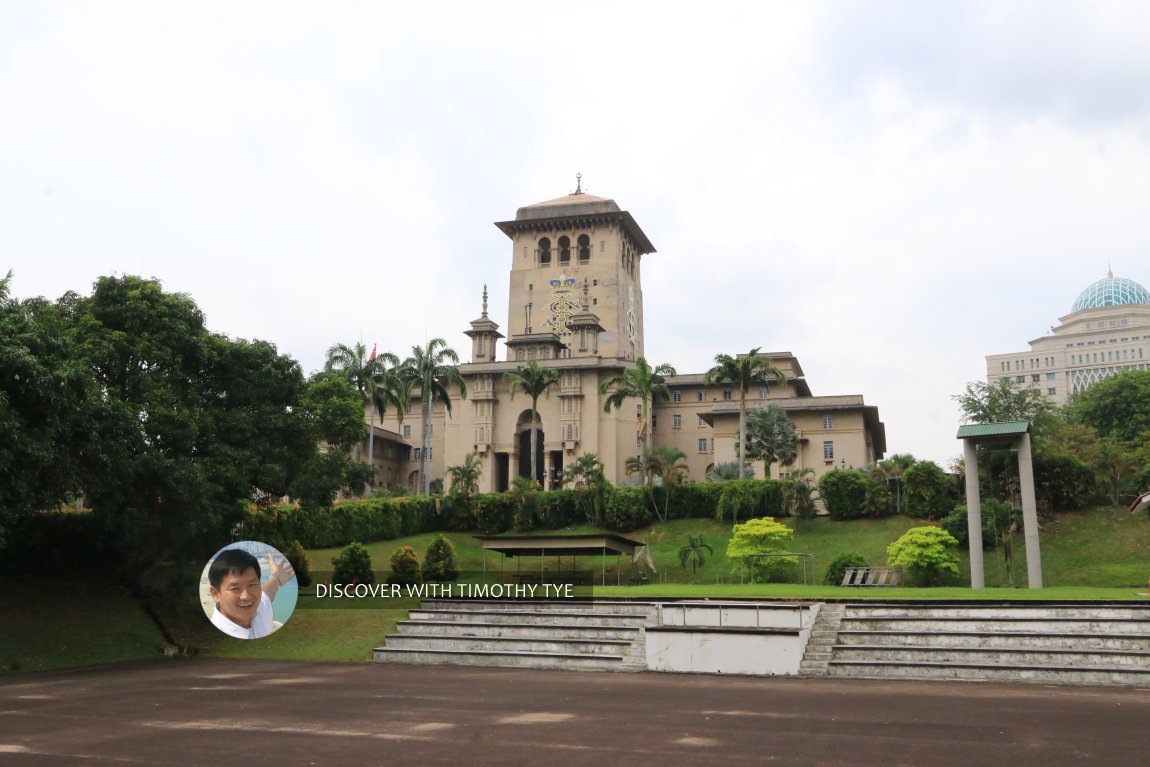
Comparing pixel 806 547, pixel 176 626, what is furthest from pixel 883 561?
pixel 176 626

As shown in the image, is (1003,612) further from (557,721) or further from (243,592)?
(243,592)

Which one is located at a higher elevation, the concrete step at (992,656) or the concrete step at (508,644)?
the concrete step at (992,656)

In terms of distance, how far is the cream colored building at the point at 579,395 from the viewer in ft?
221

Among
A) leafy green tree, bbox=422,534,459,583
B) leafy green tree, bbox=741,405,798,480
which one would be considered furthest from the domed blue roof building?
leafy green tree, bbox=422,534,459,583

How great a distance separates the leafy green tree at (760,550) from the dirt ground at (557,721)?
56.9ft

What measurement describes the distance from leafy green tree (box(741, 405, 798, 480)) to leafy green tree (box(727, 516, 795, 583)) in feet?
57.1

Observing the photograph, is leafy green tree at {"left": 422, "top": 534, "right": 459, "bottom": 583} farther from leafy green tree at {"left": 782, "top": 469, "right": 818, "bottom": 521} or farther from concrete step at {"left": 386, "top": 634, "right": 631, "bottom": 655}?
leafy green tree at {"left": 782, "top": 469, "right": 818, "bottom": 521}

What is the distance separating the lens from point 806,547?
45000 mm

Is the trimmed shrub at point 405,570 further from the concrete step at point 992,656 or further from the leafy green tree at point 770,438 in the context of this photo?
the leafy green tree at point 770,438

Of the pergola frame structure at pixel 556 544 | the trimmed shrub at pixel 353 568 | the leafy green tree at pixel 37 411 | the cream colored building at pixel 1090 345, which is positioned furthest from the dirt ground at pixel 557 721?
the cream colored building at pixel 1090 345

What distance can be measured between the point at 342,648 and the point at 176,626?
6.49 metres

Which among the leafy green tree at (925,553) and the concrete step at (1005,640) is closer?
the concrete step at (1005,640)

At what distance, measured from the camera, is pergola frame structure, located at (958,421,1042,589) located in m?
31.4

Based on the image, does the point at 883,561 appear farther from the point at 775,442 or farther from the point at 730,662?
the point at 730,662
